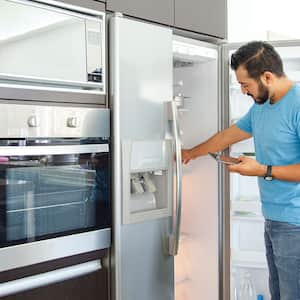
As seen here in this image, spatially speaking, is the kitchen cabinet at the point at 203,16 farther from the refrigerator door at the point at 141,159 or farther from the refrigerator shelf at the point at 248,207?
the refrigerator shelf at the point at 248,207

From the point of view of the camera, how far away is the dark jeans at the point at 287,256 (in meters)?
1.78

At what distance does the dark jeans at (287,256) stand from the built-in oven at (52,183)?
0.65 m

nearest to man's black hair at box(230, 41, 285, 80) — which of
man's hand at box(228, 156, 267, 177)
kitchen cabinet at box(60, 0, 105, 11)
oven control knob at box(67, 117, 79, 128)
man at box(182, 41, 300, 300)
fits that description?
man at box(182, 41, 300, 300)

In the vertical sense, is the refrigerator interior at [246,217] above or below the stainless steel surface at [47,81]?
below

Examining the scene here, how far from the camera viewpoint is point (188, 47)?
2.12m

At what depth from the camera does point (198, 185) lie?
7.80ft

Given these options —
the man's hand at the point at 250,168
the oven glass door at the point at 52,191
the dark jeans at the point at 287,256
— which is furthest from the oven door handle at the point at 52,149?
the dark jeans at the point at 287,256

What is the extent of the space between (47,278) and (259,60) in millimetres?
1109

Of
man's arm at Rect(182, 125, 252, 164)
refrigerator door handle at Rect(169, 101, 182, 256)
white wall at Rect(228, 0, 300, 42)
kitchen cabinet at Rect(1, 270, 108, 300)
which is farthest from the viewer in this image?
white wall at Rect(228, 0, 300, 42)

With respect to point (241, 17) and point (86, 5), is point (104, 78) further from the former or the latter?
point (241, 17)

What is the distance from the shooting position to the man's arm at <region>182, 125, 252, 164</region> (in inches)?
86.0

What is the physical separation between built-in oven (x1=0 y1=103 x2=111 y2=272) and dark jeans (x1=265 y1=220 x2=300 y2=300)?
2.12 feet

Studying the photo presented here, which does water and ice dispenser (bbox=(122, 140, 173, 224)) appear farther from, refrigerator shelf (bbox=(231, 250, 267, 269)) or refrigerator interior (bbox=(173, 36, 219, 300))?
refrigerator shelf (bbox=(231, 250, 267, 269))

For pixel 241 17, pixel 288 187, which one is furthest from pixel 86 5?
pixel 241 17
